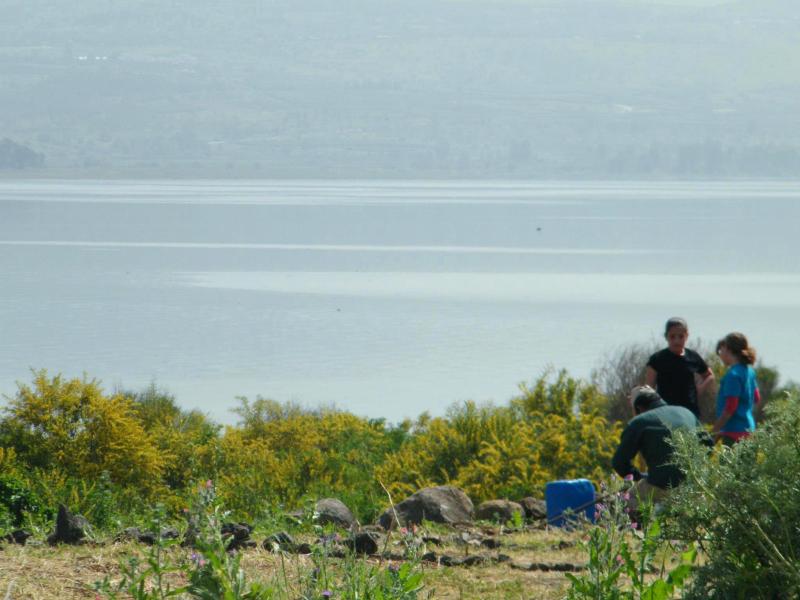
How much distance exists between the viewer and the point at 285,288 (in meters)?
55.5

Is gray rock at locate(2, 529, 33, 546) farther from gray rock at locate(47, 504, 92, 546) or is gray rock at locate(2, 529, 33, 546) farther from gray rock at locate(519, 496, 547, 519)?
gray rock at locate(519, 496, 547, 519)

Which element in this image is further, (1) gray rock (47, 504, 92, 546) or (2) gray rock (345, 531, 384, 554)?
(1) gray rock (47, 504, 92, 546)

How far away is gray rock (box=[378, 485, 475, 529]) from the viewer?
8.81 meters

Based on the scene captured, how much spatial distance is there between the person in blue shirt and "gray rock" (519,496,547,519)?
1387mm

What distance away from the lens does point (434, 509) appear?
8.92 meters

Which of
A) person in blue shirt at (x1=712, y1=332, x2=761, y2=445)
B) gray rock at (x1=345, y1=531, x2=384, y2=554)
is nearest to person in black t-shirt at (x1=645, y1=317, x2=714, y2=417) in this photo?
person in blue shirt at (x1=712, y1=332, x2=761, y2=445)

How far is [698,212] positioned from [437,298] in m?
87.0

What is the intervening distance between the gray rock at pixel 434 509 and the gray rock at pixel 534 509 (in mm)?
586

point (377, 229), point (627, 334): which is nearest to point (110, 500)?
point (627, 334)

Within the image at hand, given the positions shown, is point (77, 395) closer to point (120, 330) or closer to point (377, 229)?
point (120, 330)

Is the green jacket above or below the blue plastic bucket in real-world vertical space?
above

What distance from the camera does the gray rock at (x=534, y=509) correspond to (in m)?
9.56

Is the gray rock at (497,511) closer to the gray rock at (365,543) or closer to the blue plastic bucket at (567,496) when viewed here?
the blue plastic bucket at (567,496)

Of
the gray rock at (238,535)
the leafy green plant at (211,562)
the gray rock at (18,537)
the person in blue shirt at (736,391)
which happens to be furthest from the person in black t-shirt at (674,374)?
the leafy green plant at (211,562)
